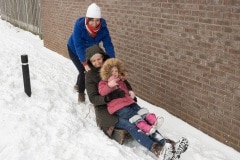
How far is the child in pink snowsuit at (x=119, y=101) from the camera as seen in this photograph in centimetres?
470

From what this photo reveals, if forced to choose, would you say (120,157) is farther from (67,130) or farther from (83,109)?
(83,109)

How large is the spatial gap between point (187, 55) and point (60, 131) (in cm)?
202

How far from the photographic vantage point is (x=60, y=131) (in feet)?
16.6

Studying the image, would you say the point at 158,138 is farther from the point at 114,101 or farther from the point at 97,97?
the point at 97,97

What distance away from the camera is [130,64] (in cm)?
704

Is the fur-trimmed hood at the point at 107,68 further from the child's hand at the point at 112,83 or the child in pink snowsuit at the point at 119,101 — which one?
the child's hand at the point at 112,83

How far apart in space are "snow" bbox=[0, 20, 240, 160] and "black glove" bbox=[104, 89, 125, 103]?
523mm

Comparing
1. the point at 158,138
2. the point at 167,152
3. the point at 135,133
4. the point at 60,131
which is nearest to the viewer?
the point at 167,152

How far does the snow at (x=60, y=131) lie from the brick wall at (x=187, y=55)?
0.24 meters

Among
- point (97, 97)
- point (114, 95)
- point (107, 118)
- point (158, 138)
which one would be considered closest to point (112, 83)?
point (114, 95)

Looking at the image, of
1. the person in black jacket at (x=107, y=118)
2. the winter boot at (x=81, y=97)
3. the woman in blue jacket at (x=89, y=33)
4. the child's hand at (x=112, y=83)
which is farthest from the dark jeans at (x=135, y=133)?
the winter boot at (x=81, y=97)

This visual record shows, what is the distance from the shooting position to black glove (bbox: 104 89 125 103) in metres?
4.85

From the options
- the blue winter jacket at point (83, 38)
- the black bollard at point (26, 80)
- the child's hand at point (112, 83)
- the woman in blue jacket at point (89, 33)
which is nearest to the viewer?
the child's hand at point (112, 83)

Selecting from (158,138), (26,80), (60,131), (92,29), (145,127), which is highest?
(92,29)
